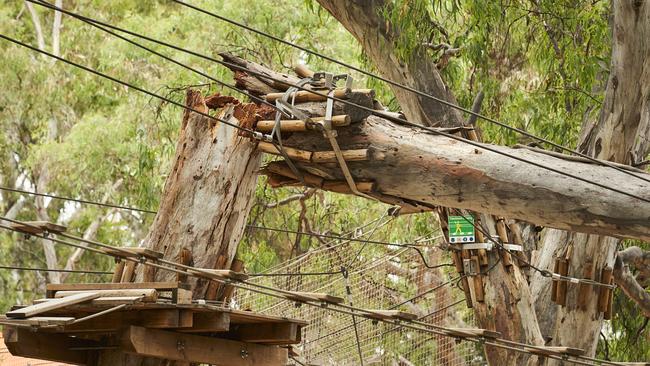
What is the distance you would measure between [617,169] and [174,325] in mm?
1810

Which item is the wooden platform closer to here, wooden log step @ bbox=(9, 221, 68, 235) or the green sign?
wooden log step @ bbox=(9, 221, 68, 235)

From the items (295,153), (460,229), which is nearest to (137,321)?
(295,153)

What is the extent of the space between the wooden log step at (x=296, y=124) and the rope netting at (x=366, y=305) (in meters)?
3.09

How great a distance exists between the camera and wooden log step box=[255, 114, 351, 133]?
4480mm

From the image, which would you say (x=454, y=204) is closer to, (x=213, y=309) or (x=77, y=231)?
(x=213, y=309)

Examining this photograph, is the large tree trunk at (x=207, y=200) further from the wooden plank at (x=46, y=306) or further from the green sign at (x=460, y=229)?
the green sign at (x=460, y=229)

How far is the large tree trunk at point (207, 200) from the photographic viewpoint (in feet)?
16.0

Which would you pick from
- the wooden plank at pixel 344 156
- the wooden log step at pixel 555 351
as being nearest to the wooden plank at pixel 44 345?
the wooden plank at pixel 344 156

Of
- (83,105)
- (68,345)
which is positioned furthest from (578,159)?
(83,105)

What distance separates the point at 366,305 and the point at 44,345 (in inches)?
182

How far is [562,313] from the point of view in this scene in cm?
716

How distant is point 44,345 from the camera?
15.0 ft

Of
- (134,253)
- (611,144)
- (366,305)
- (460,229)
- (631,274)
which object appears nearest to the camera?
(134,253)

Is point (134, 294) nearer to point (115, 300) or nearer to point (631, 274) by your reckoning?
point (115, 300)
